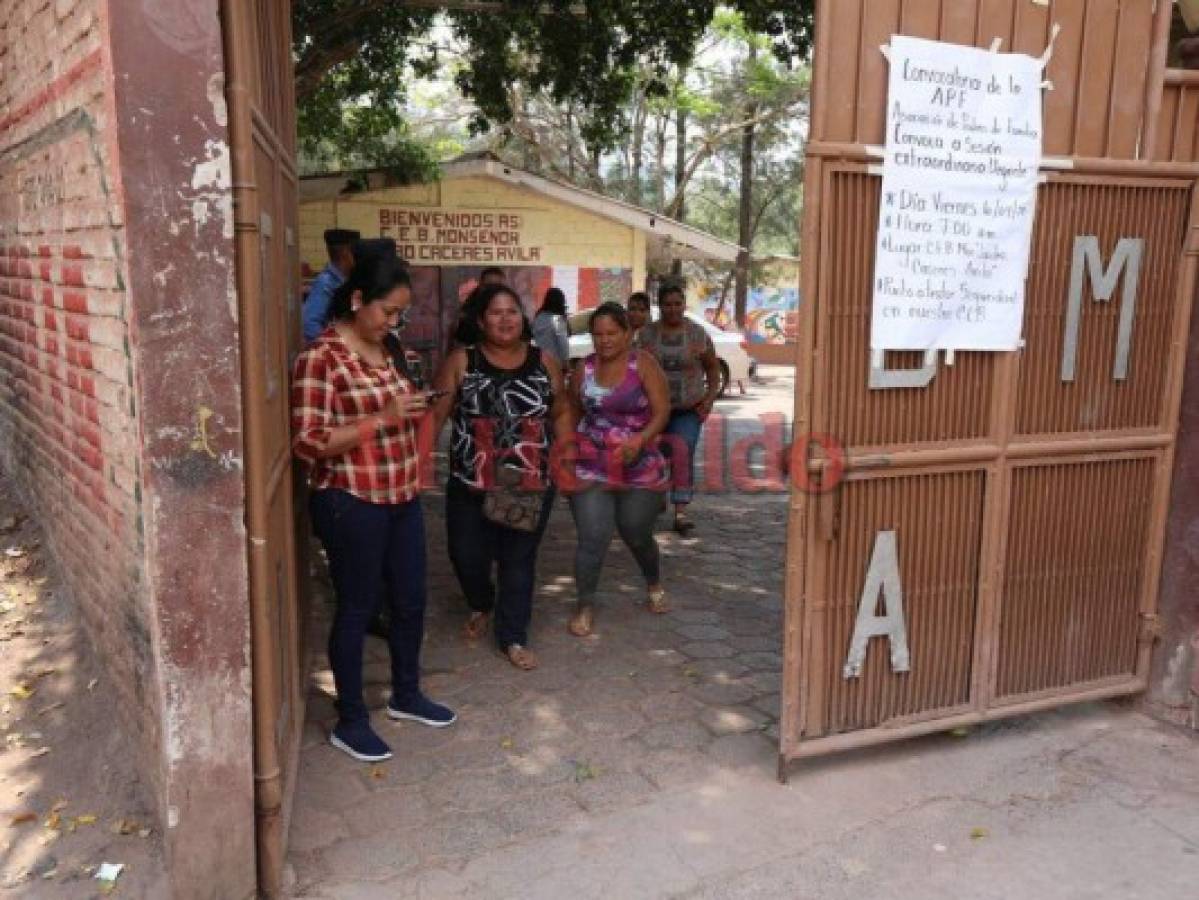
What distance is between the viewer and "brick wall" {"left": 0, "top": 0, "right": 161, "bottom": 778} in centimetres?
262

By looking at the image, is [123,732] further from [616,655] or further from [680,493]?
[680,493]

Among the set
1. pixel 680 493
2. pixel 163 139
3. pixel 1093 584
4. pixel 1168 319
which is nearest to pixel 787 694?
pixel 1093 584

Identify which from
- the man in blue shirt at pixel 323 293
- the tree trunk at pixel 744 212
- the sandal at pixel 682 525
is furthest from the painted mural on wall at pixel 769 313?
the man in blue shirt at pixel 323 293

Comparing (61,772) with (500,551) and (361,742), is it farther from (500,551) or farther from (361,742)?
(500,551)

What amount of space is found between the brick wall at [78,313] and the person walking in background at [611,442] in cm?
223

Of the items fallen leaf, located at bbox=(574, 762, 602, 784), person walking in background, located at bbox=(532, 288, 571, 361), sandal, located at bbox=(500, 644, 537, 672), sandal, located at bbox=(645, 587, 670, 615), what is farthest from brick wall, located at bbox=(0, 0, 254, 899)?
person walking in background, located at bbox=(532, 288, 571, 361)

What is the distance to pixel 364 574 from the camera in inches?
138

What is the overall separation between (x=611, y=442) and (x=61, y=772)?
2703mm

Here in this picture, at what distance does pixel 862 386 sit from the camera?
134 inches

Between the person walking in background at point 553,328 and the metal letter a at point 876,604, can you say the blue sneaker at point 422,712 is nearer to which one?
the metal letter a at point 876,604

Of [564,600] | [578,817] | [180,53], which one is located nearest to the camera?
[180,53]

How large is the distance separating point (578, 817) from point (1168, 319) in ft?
9.92

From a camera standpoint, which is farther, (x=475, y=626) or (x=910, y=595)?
(x=475, y=626)

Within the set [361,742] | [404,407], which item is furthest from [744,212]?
[361,742]
